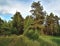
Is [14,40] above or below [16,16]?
below


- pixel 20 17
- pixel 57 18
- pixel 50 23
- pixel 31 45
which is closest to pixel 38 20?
pixel 20 17

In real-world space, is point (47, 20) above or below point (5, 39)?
above

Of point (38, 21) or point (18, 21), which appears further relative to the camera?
point (38, 21)

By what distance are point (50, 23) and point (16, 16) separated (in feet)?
26.9

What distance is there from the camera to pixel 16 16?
33.1 metres

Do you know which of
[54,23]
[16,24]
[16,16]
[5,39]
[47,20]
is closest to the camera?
[5,39]

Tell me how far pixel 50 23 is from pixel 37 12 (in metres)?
5.19

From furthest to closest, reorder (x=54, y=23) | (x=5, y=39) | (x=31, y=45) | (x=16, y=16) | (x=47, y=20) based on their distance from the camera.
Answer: (x=54, y=23) → (x=47, y=20) → (x=16, y=16) → (x=31, y=45) → (x=5, y=39)

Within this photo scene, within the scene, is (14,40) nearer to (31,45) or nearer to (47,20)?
(31,45)

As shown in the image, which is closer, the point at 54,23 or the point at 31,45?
the point at 31,45

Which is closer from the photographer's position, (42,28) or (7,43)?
(7,43)

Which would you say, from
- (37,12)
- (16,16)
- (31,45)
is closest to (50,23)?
(37,12)

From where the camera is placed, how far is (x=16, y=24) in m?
31.0

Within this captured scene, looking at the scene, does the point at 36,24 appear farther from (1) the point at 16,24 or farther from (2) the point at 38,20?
(1) the point at 16,24
